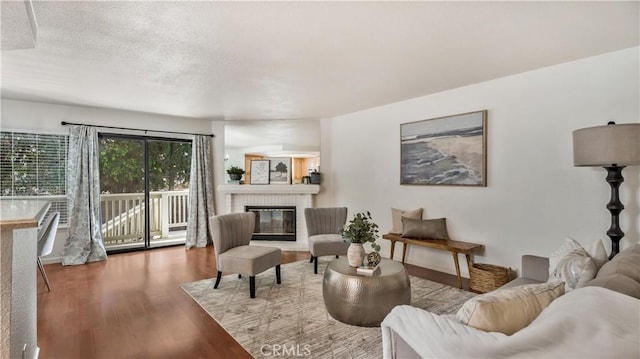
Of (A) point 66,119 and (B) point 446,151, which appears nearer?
(B) point 446,151

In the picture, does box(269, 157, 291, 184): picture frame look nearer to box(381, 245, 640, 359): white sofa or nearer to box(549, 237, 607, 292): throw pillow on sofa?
box(549, 237, 607, 292): throw pillow on sofa

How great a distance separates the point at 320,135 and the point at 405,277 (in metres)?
3.61

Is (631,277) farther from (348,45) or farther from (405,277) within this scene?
(348,45)

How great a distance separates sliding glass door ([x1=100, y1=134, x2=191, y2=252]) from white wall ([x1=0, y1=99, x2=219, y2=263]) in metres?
0.26

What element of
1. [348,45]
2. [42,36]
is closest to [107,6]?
[42,36]

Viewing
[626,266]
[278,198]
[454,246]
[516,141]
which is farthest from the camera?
[278,198]

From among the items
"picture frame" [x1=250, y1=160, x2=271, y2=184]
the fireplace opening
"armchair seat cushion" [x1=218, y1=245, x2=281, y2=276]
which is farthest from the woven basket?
"picture frame" [x1=250, y1=160, x2=271, y2=184]

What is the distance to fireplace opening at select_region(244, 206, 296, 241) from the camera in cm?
562

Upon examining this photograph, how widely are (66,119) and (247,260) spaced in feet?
12.2

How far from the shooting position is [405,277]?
263cm

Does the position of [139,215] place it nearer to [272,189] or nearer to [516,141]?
[272,189]

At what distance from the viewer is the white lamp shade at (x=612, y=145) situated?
227 cm

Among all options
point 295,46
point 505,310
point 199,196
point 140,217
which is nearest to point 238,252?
point 295,46

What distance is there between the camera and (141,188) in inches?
216
